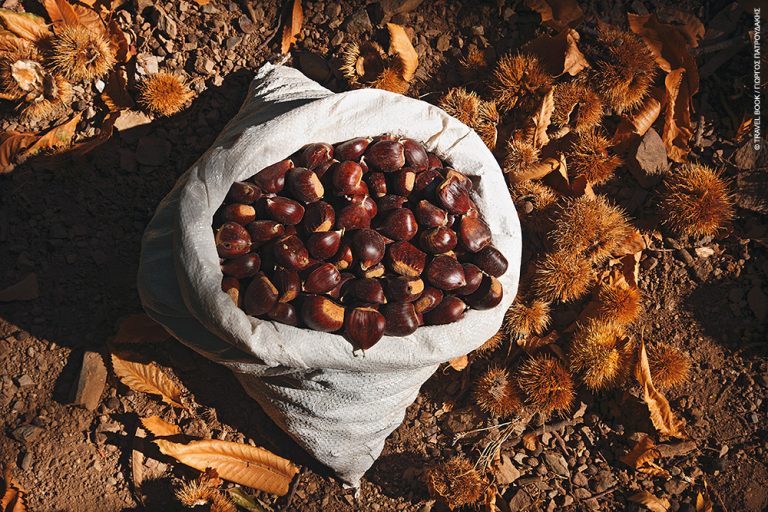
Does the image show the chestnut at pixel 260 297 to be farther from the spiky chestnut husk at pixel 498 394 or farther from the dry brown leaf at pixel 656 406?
the dry brown leaf at pixel 656 406

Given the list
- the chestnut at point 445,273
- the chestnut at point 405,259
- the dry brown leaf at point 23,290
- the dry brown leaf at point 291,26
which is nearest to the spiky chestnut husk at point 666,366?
the chestnut at point 445,273

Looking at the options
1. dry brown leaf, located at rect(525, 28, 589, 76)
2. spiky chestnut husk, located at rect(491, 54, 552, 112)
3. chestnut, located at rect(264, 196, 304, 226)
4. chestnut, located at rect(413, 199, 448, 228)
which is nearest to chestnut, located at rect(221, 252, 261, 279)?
chestnut, located at rect(264, 196, 304, 226)

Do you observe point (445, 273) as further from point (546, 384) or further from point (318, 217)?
point (546, 384)

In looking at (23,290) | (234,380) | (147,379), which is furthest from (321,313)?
(23,290)

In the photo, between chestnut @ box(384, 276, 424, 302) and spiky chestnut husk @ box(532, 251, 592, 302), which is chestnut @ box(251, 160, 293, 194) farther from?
spiky chestnut husk @ box(532, 251, 592, 302)

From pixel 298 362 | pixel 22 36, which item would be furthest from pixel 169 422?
pixel 22 36

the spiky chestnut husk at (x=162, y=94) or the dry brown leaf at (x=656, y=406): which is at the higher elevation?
the spiky chestnut husk at (x=162, y=94)
